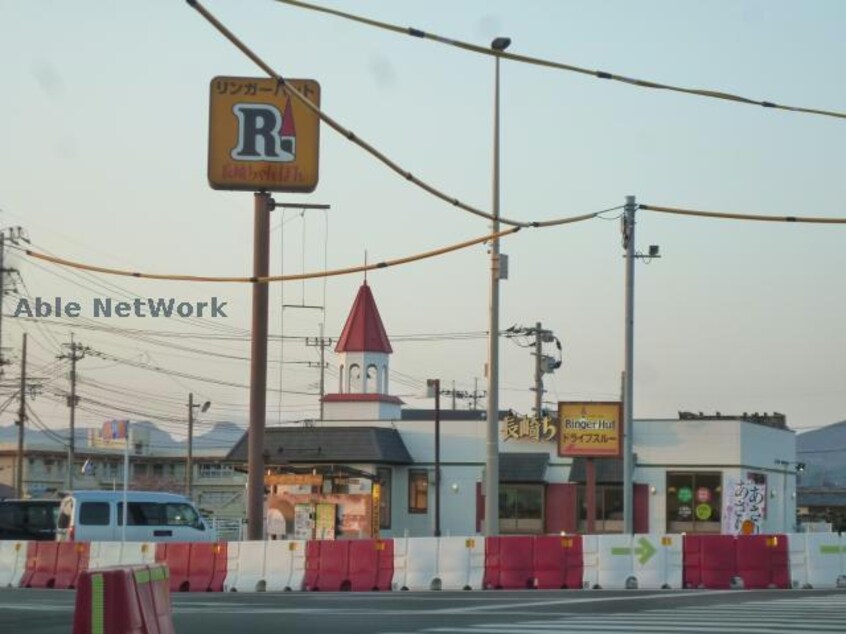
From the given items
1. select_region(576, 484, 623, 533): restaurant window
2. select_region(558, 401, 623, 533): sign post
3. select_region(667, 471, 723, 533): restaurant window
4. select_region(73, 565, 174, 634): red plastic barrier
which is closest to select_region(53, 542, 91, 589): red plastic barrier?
select_region(73, 565, 174, 634): red plastic barrier

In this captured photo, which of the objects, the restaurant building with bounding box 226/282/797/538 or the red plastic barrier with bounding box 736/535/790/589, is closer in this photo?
the red plastic barrier with bounding box 736/535/790/589

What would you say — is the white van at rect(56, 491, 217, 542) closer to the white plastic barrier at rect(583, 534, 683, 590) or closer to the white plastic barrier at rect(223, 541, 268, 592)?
the white plastic barrier at rect(223, 541, 268, 592)

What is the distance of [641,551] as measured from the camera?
28953 millimetres

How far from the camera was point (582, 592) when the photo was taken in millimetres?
27391

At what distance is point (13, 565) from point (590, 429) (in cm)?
2495

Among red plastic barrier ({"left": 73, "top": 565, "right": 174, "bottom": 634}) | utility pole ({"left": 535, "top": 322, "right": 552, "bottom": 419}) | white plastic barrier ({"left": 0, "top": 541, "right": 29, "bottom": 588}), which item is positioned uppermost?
utility pole ({"left": 535, "top": 322, "right": 552, "bottom": 419})

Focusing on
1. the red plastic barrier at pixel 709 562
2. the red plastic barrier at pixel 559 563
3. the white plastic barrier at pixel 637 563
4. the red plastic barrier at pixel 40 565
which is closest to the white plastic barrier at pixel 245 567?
the red plastic barrier at pixel 40 565

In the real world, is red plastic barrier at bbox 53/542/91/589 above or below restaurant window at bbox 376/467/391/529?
below

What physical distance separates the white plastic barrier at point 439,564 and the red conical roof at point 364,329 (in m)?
34.0

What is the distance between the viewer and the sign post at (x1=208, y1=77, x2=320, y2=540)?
35.6m

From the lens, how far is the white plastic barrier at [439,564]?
29.0 metres

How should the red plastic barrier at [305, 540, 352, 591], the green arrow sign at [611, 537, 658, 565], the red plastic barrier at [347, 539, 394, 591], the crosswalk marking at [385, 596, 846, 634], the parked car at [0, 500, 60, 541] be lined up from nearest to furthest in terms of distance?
the crosswalk marking at [385, 596, 846, 634]
the green arrow sign at [611, 537, 658, 565]
the red plastic barrier at [347, 539, 394, 591]
the red plastic barrier at [305, 540, 352, 591]
the parked car at [0, 500, 60, 541]

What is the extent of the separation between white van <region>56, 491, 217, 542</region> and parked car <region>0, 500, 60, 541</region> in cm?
538

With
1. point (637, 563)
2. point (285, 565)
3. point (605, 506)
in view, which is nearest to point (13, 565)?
point (285, 565)
